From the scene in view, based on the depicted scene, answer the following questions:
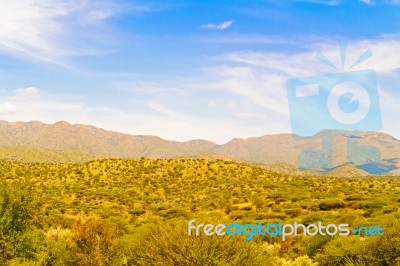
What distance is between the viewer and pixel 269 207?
5744 cm

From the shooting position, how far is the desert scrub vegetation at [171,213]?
23.0 meters

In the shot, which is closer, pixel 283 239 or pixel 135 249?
pixel 135 249

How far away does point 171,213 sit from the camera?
5606 cm

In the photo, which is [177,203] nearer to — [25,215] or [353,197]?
[353,197]

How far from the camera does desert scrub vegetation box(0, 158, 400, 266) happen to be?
23.0m

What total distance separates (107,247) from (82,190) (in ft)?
164

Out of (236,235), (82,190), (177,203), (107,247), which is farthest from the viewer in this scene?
(82,190)

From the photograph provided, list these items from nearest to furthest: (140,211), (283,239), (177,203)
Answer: (283,239) → (140,211) → (177,203)

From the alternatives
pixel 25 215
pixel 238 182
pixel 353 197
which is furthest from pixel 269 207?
pixel 25 215

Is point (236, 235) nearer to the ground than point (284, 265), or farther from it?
farther from it

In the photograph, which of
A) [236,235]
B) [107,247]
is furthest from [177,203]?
[236,235]

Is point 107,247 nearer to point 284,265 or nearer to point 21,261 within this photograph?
point 21,261

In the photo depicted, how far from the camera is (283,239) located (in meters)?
37.0

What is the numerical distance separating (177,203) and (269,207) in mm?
17229
